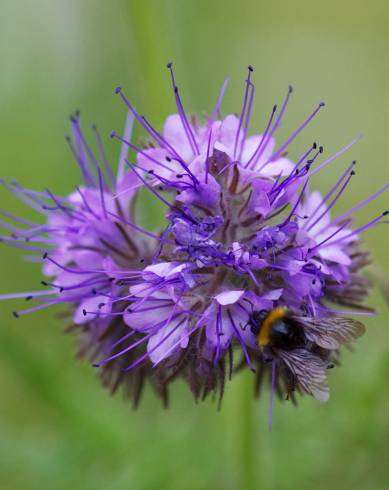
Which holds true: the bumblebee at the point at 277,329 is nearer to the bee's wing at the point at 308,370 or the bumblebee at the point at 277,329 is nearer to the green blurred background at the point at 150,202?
the bee's wing at the point at 308,370

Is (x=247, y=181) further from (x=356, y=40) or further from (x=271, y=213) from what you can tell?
(x=356, y=40)

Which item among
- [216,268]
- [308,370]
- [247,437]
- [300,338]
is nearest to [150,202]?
[247,437]

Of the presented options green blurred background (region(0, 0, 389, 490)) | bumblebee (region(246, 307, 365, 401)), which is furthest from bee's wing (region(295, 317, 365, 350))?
green blurred background (region(0, 0, 389, 490))

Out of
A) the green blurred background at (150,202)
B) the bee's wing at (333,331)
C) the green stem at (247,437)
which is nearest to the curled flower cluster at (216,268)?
the bee's wing at (333,331)

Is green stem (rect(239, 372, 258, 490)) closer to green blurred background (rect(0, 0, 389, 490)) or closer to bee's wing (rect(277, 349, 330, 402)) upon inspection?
green blurred background (rect(0, 0, 389, 490))

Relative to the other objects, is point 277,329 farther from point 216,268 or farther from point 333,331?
point 216,268

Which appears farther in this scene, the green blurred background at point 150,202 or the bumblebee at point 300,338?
the green blurred background at point 150,202

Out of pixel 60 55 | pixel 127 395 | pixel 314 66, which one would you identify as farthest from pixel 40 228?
pixel 314 66
